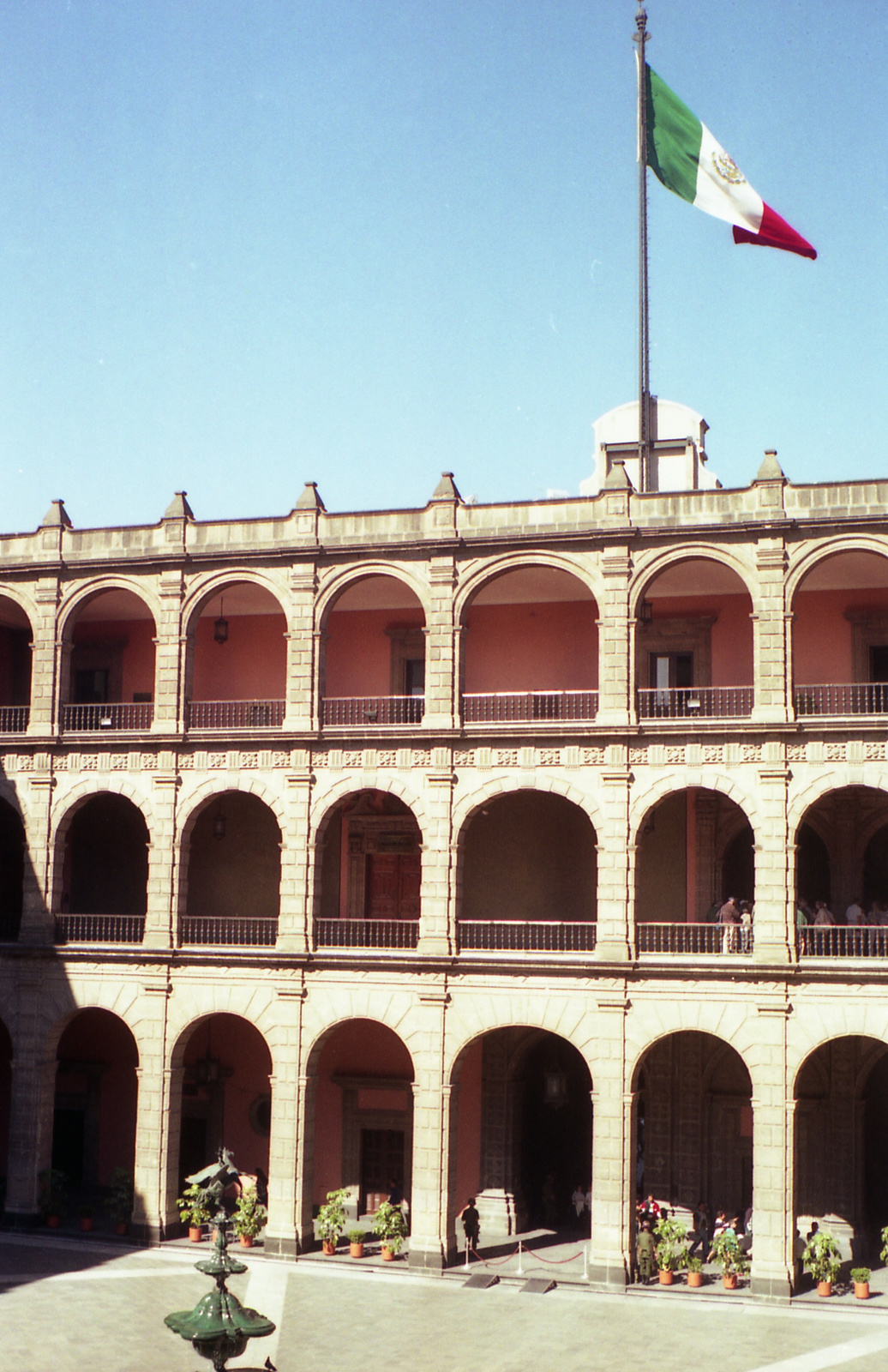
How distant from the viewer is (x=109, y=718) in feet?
120

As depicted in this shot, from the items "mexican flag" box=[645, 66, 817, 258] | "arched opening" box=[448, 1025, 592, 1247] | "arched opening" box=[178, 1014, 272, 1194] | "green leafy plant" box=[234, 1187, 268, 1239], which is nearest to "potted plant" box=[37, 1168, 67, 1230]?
"arched opening" box=[178, 1014, 272, 1194]

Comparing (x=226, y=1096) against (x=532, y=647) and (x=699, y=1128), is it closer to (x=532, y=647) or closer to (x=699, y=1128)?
(x=699, y=1128)

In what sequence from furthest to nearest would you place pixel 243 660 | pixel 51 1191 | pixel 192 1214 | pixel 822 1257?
pixel 243 660 < pixel 51 1191 < pixel 192 1214 < pixel 822 1257

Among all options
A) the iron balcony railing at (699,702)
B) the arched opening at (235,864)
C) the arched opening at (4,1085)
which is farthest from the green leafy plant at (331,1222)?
the iron balcony railing at (699,702)

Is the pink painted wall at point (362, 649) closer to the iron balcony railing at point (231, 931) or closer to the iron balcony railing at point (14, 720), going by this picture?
the iron balcony railing at point (231, 931)

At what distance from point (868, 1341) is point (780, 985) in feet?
21.1

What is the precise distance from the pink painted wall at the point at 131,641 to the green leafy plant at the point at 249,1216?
12.3 m

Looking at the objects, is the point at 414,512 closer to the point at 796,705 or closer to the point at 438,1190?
the point at 796,705

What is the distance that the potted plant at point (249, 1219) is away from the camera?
3156 cm

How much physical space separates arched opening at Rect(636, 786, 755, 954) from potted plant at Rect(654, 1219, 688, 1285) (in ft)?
19.4

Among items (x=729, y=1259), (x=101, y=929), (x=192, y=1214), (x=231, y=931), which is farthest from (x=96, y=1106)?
(x=729, y=1259)

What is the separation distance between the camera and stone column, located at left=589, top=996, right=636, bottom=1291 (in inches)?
1149

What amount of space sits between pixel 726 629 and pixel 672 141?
10921 millimetres

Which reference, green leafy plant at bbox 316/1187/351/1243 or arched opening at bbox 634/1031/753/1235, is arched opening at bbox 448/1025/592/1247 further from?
green leafy plant at bbox 316/1187/351/1243
